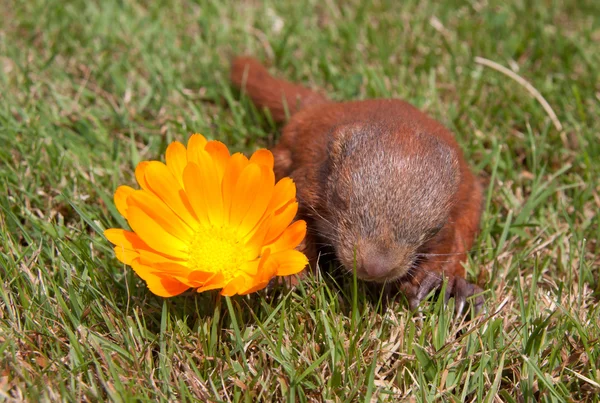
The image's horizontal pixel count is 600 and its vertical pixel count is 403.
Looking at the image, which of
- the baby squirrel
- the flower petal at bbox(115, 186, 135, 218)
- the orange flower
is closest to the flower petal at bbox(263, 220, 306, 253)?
the orange flower

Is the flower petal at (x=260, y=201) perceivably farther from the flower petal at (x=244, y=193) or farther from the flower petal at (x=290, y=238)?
the flower petal at (x=290, y=238)

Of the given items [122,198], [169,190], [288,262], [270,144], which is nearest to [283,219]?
[288,262]

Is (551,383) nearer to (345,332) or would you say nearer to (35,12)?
(345,332)

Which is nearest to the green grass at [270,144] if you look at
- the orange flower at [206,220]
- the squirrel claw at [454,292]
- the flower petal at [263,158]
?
the squirrel claw at [454,292]

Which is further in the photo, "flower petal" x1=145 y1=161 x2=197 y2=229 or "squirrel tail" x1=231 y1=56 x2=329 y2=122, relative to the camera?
"squirrel tail" x1=231 y1=56 x2=329 y2=122

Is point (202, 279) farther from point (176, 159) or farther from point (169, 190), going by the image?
point (176, 159)

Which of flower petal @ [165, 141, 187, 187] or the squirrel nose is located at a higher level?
flower petal @ [165, 141, 187, 187]

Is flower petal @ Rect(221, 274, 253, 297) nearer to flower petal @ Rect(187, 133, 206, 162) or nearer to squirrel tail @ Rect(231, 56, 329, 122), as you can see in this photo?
flower petal @ Rect(187, 133, 206, 162)

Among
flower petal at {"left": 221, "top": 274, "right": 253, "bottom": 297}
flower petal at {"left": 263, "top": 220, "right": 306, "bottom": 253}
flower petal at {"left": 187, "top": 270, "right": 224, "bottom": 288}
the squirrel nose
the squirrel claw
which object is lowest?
the squirrel claw
